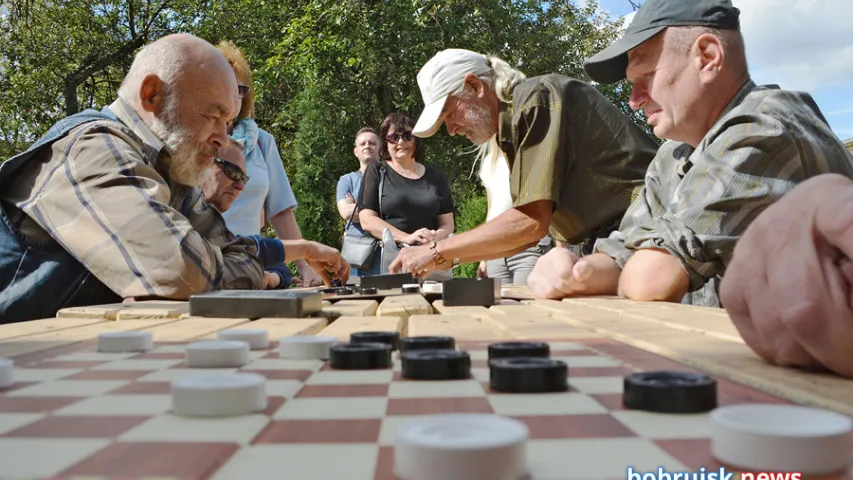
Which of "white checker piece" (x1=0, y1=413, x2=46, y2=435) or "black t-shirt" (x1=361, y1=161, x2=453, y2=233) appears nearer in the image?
"white checker piece" (x1=0, y1=413, x2=46, y2=435)

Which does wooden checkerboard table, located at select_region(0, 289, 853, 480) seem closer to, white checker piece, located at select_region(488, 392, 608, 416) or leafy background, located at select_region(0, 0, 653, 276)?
white checker piece, located at select_region(488, 392, 608, 416)

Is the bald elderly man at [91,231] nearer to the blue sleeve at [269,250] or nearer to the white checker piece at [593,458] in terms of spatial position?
the blue sleeve at [269,250]

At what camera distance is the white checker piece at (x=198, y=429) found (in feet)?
1.86

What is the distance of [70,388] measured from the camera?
0.80 m

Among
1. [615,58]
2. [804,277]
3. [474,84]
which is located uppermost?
[474,84]

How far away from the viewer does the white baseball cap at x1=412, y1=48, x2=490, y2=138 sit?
3.67 m

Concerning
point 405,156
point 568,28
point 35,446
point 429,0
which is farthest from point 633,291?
point 568,28

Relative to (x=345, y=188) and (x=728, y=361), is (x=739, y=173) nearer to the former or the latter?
(x=728, y=361)

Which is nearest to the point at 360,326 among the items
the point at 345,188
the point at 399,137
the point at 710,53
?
the point at 710,53

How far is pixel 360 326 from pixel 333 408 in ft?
2.60

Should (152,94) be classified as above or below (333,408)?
above

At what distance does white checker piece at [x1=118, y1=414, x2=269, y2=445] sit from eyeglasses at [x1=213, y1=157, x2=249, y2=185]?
283 cm

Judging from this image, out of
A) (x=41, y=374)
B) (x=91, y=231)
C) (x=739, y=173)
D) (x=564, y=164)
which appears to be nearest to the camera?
(x=41, y=374)

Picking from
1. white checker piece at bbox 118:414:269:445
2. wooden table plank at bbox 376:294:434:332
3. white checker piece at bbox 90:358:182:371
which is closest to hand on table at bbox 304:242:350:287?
wooden table plank at bbox 376:294:434:332
